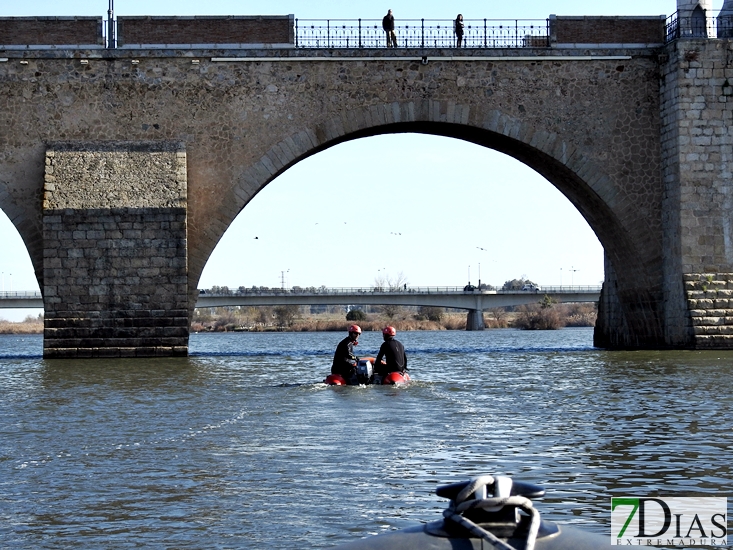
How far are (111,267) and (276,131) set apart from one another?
166 inches

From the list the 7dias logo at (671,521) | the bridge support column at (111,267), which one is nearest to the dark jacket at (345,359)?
the bridge support column at (111,267)

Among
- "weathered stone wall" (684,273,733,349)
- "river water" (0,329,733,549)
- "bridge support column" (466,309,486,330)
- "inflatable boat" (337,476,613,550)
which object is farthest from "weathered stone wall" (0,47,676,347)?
"bridge support column" (466,309,486,330)

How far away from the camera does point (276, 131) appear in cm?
2302

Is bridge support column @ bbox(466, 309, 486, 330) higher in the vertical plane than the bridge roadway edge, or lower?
lower

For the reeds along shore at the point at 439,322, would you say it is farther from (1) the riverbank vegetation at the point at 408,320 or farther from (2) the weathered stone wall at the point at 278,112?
(2) the weathered stone wall at the point at 278,112

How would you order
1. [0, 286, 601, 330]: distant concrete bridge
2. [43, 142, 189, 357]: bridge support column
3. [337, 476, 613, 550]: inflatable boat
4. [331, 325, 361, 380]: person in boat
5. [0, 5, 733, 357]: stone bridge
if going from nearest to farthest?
[337, 476, 613, 550]: inflatable boat
[331, 325, 361, 380]: person in boat
[43, 142, 189, 357]: bridge support column
[0, 5, 733, 357]: stone bridge
[0, 286, 601, 330]: distant concrete bridge

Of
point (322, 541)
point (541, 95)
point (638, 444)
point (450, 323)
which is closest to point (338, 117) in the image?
point (541, 95)

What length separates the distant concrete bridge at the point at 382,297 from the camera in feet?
168

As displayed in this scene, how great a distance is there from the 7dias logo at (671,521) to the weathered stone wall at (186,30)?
59.0 ft

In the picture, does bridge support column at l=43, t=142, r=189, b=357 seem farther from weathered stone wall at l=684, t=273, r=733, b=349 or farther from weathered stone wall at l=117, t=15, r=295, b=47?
weathered stone wall at l=684, t=273, r=733, b=349

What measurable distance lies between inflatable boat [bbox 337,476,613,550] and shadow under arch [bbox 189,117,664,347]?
20.3 meters

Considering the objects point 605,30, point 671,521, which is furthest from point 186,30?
point 671,521

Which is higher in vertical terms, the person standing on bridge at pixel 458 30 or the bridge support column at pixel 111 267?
the person standing on bridge at pixel 458 30

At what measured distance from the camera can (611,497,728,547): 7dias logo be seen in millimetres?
5500
